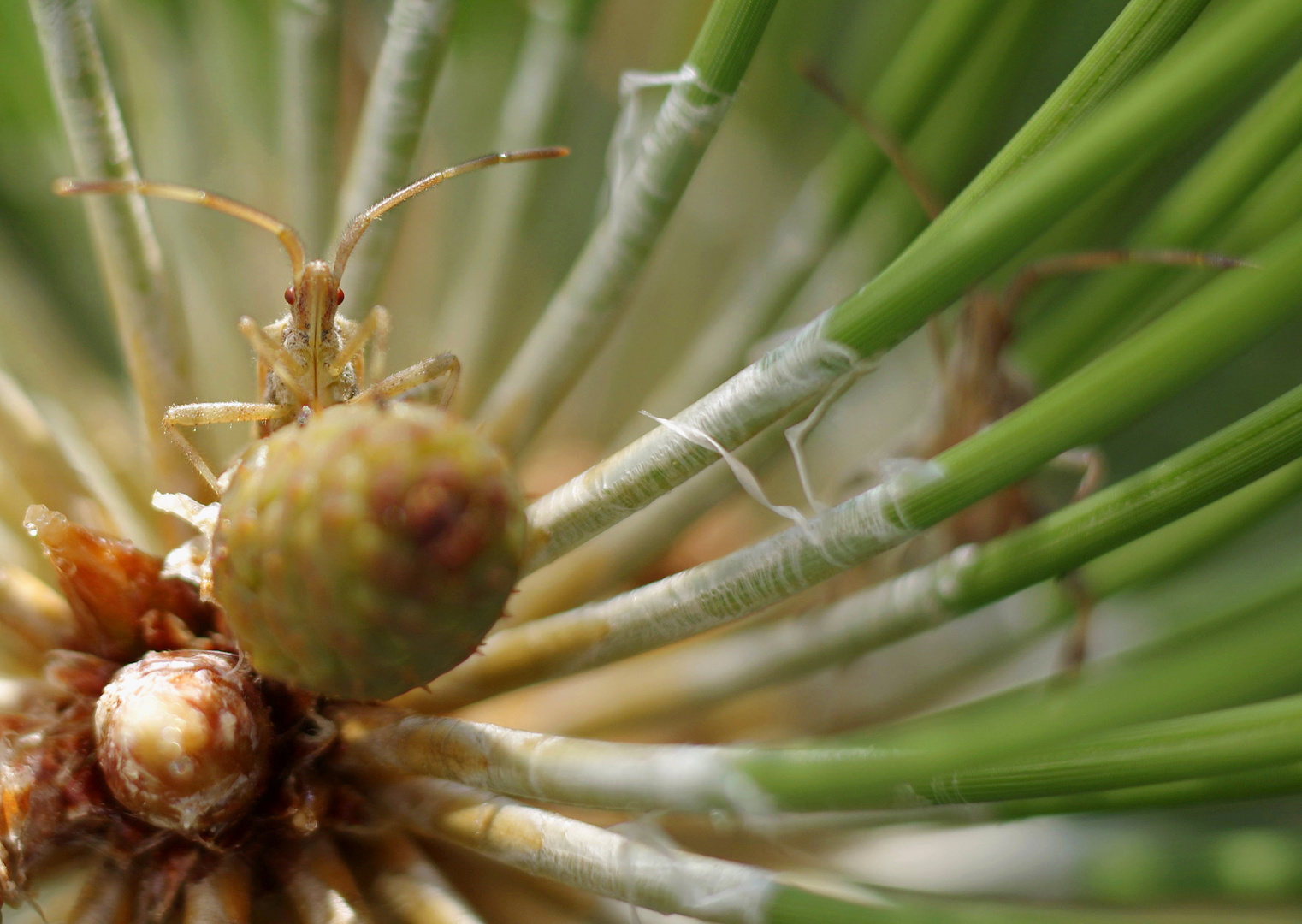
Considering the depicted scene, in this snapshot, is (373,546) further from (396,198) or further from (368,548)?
(396,198)

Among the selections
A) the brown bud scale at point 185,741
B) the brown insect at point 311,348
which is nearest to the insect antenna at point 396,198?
the brown insect at point 311,348

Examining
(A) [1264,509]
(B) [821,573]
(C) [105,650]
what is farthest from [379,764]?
(A) [1264,509]

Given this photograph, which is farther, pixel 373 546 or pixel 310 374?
pixel 310 374

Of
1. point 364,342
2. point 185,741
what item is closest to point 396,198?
point 364,342

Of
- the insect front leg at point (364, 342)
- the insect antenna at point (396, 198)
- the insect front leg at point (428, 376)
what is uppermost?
the insect antenna at point (396, 198)

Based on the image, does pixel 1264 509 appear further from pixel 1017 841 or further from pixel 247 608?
pixel 247 608

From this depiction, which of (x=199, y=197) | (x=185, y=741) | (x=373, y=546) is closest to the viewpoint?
(x=373, y=546)

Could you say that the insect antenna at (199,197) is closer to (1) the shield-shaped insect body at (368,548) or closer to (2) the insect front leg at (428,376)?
(2) the insect front leg at (428,376)
